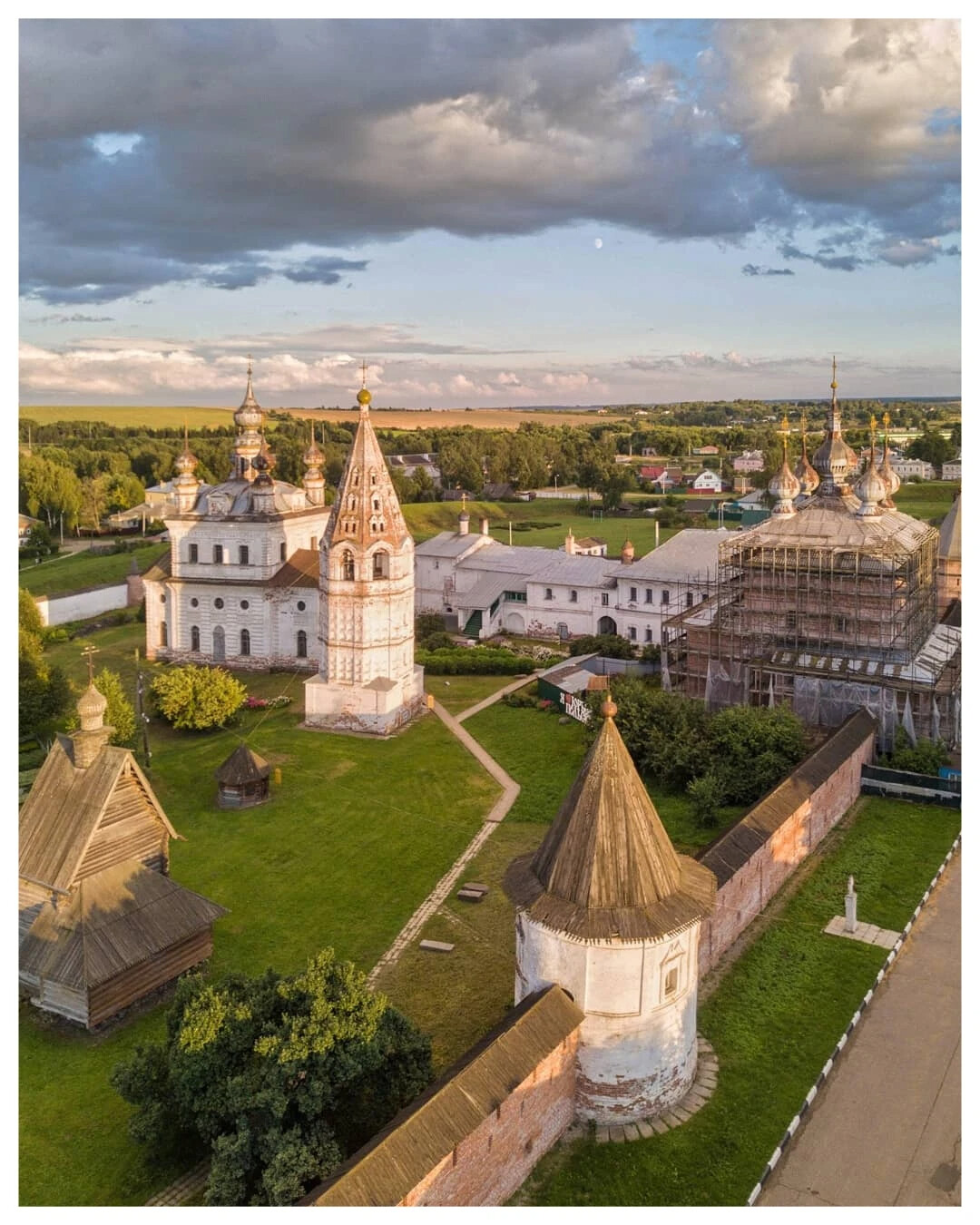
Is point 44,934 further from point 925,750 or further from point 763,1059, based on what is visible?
point 925,750

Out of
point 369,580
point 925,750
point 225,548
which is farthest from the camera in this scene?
point 225,548

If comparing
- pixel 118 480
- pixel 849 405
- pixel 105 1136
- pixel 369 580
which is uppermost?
pixel 849 405

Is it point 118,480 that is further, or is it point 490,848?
point 118,480

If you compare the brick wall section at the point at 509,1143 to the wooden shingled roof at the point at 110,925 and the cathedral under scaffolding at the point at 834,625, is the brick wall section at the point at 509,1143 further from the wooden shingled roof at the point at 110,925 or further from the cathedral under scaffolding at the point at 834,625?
the cathedral under scaffolding at the point at 834,625

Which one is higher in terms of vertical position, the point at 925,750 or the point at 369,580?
the point at 369,580

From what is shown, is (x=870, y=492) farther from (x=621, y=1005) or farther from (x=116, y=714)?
(x=116, y=714)

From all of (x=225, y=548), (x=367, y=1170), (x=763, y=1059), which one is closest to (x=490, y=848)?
(x=763, y=1059)

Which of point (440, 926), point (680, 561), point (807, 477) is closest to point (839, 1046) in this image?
point (440, 926)
